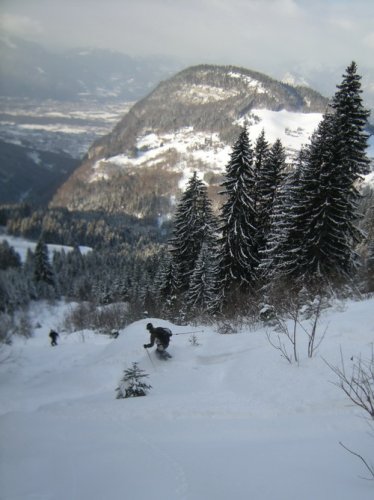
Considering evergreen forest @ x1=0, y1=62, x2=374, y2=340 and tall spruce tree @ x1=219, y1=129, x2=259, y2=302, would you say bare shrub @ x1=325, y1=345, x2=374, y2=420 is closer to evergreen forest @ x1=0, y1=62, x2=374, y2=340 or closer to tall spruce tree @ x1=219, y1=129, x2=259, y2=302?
evergreen forest @ x1=0, y1=62, x2=374, y2=340

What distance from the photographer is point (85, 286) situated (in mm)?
84938

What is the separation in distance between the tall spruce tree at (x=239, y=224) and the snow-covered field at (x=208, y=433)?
12.6 meters

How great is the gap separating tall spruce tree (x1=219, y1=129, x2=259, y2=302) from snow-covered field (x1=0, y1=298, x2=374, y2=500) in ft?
41.5

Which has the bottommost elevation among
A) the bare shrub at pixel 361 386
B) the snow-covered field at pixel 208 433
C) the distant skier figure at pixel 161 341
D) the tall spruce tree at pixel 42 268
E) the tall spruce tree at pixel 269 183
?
the tall spruce tree at pixel 42 268

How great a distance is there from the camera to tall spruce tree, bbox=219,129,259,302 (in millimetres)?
21469

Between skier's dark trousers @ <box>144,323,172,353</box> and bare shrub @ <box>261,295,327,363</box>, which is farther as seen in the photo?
skier's dark trousers @ <box>144,323,172,353</box>

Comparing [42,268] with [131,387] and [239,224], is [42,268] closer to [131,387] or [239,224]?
[239,224]

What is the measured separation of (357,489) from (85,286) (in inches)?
3388

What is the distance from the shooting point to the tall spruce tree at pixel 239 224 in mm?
21469

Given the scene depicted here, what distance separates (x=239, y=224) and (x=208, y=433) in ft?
58.0

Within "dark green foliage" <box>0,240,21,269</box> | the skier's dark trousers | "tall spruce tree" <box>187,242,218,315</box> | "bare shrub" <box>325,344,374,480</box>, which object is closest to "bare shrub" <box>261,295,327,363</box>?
"bare shrub" <box>325,344,374,480</box>

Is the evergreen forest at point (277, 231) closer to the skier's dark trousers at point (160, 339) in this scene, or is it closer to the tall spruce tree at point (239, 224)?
the tall spruce tree at point (239, 224)

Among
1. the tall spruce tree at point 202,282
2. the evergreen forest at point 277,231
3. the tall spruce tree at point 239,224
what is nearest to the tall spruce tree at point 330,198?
the evergreen forest at point 277,231

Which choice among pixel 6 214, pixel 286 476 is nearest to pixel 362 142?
pixel 286 476
